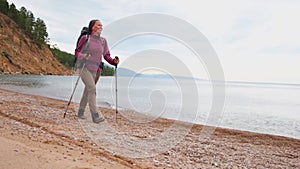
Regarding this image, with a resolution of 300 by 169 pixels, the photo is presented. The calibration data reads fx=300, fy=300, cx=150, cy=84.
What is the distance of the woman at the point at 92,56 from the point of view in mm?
8547

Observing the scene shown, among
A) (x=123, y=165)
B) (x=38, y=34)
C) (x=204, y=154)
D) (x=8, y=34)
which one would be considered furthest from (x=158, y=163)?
(x=38, y=34)

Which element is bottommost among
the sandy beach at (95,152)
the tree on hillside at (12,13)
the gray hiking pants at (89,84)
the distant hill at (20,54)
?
the sandy beach at (95,152)

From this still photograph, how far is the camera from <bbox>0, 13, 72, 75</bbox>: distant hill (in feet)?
312

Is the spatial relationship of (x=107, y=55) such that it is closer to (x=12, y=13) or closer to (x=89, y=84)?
(x=89, y=84)

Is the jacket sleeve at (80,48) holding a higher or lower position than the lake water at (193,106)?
higher

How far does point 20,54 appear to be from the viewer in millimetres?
105250

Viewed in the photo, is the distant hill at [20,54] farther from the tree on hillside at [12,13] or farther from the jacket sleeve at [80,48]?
the jacket sleeve at [80,48]

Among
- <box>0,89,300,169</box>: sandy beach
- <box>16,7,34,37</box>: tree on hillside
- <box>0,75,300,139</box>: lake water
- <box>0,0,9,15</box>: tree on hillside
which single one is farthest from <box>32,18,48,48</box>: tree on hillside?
<box>0,89,300,169</box>: sandy beach

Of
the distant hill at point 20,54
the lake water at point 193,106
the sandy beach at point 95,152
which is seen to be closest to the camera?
the sandy beach at point 95,152

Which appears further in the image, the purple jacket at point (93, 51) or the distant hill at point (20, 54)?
the distant hill at point (20, 54)

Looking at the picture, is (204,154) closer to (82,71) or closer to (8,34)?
(82,71)

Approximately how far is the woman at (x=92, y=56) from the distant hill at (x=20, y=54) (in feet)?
284

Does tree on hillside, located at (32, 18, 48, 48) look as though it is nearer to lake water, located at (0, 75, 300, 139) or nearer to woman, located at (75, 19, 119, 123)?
lake water, located at (0, 75, 300, 139)

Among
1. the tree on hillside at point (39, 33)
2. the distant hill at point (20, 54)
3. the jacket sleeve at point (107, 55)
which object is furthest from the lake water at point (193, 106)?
the tree on hillside at point (39, 33)
